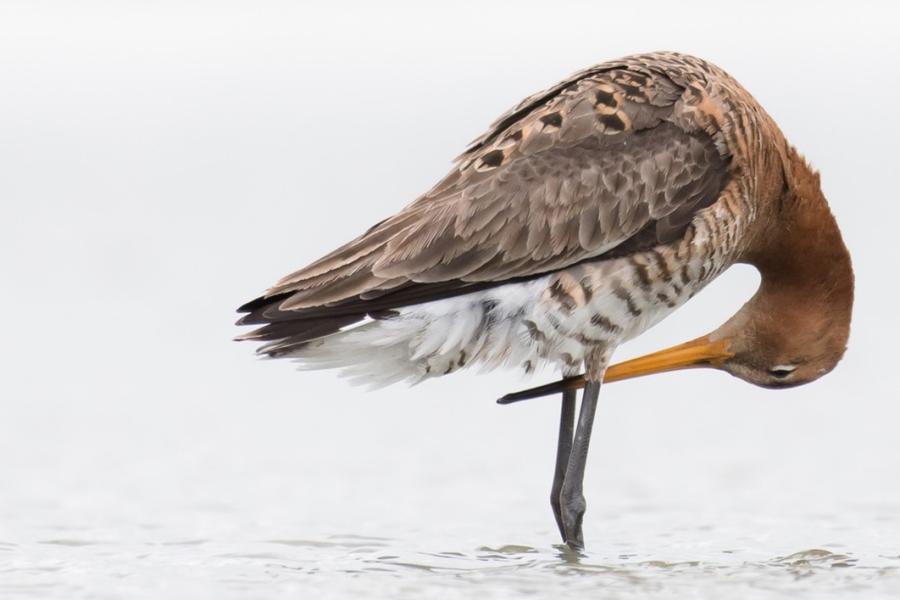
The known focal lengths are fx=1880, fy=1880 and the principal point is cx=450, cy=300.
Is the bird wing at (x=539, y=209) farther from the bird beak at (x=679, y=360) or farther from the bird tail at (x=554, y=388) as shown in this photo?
the bird beak at (x=679, y=360)

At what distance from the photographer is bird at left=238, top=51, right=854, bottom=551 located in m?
8.16

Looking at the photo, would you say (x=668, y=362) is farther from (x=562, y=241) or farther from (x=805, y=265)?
(x=562, y=241)

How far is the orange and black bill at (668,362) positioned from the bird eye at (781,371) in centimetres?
21

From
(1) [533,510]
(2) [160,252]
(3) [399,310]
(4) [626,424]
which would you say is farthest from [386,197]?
(3) [399,310]

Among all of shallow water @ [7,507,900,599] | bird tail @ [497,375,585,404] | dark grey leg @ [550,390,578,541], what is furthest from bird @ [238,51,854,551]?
shallow water @ [7,507,900,599]

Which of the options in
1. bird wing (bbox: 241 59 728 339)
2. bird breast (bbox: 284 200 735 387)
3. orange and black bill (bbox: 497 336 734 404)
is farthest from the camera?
orange and black bill (bbox: 497 336 734 404)

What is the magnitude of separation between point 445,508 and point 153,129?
47.9 ft

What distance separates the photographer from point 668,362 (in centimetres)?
909

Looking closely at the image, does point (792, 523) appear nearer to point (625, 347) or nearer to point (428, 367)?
point (428, 367)

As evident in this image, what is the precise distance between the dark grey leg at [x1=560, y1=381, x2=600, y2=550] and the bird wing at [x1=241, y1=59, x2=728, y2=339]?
2.41ft

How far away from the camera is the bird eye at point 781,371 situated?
29.3 feet

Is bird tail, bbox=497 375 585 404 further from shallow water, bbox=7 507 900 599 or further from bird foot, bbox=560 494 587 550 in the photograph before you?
shallow water, bbox=7 507 900 599

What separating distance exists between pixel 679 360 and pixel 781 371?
487mm

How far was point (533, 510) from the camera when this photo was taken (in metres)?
9.50
